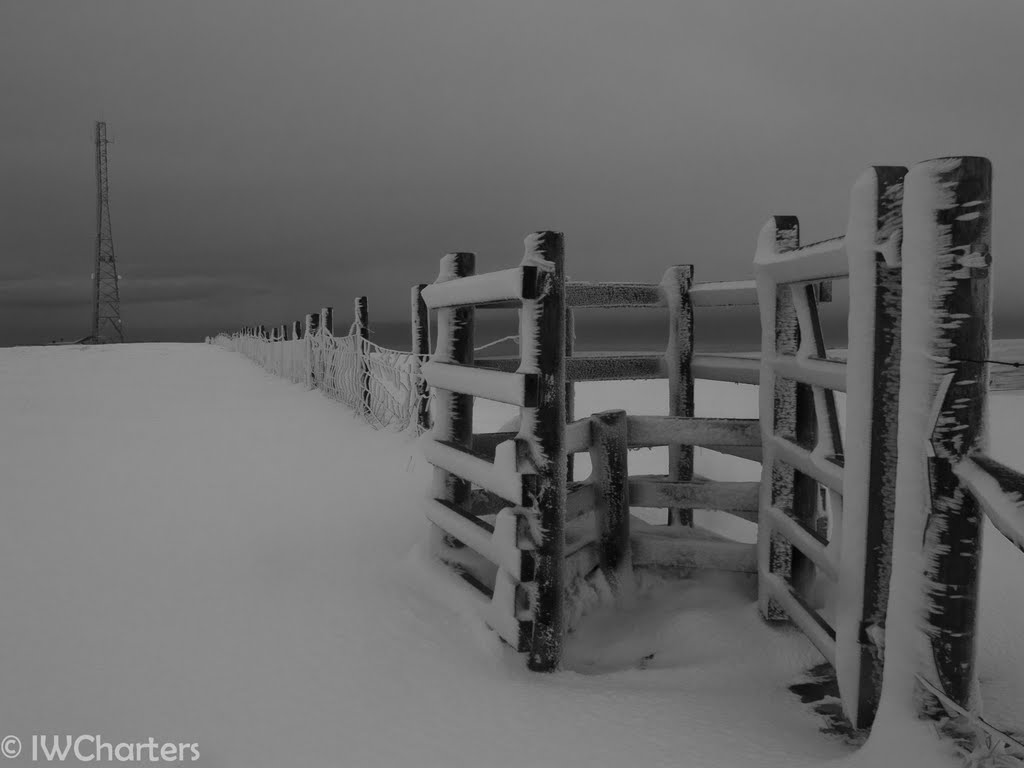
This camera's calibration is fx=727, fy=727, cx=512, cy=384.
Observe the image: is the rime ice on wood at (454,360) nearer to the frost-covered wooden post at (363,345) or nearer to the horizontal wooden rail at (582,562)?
the horizontal wooden rail at (582,562)

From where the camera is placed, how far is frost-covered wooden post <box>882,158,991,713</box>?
2.03 m

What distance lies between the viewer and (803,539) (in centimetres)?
331

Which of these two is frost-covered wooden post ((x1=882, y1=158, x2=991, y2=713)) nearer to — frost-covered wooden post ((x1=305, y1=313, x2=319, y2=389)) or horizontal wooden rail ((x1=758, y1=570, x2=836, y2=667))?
horizontal wooden rail ((x1=758, y1=570, x2=836, y2=667))

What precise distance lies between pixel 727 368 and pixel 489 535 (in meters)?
2.02

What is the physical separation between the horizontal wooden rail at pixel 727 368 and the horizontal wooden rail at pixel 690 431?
0.36 meters

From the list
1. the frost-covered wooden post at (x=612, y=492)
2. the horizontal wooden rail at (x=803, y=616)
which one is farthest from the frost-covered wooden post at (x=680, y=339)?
the horizontal wooden rail at (x=803, y=616)

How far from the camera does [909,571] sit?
220 cm

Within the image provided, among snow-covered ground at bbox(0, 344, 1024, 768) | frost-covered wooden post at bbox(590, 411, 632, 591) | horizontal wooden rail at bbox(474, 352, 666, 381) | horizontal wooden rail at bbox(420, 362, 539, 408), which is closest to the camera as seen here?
snow-covered ground at bbox(0, 344, 1024, 768)

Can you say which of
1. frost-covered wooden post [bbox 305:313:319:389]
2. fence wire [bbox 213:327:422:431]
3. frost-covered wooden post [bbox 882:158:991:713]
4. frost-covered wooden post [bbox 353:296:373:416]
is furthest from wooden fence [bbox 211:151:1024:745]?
frost-covered wooden post [bbox 305:313:319:389]

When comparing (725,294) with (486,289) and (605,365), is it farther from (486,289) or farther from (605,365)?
(486,289)

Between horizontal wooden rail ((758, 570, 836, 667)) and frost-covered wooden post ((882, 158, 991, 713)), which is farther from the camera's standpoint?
horizontal wooden rail ((758, 570, 836, 667))

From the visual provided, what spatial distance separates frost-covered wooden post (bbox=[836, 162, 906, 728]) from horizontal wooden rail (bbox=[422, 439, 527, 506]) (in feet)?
4.23

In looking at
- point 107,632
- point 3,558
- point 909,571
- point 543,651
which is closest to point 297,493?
point 3,558

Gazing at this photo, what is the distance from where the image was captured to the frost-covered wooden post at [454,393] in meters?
3.90
